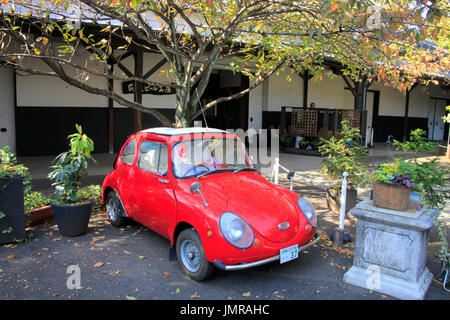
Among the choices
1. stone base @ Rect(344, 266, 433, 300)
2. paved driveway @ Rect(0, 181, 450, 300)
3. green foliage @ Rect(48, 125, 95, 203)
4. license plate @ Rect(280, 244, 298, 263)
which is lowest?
paved driveway @ Rect(0, 181, 450, 300)

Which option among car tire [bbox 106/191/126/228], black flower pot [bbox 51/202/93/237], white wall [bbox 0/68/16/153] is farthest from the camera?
white wall [bbox 0/68/16/153]

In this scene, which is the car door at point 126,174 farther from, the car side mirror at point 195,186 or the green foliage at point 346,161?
the green foliage at point 346,161

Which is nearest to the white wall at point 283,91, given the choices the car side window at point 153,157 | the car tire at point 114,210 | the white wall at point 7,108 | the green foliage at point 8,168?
the white wall at point 7,108

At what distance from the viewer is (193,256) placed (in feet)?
13.2

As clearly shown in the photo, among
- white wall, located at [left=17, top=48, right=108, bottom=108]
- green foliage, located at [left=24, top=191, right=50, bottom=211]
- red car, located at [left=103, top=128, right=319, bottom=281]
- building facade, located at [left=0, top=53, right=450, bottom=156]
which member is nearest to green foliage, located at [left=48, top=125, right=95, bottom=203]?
red car, located at [left=103, top=128, right=319, bottom=281]

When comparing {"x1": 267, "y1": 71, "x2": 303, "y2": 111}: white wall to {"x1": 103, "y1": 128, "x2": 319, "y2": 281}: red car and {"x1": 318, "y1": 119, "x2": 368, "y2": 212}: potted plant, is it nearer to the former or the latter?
{"x1": 318, "y1": 119, "x2": 368, "y2": 212}: potted plant

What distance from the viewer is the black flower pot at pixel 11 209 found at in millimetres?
4796

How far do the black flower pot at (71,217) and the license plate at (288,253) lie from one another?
2958 millimetres

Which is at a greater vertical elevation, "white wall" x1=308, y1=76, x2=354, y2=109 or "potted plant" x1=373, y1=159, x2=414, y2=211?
"white wall" x1=308, y1=76, x2=354, y2=109

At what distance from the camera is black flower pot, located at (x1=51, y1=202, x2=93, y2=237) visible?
5117 millimetres

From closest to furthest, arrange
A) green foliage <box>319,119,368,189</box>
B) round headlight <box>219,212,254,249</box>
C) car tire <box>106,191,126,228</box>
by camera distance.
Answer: round headlight <box>219,212,254,249</box>
car tire <box>106,191,126,228</box>
green foliage <box>319,119,368,189</box>

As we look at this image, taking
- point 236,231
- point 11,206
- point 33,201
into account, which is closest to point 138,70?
point 33,201

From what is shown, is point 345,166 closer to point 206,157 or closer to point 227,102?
point 206,157
